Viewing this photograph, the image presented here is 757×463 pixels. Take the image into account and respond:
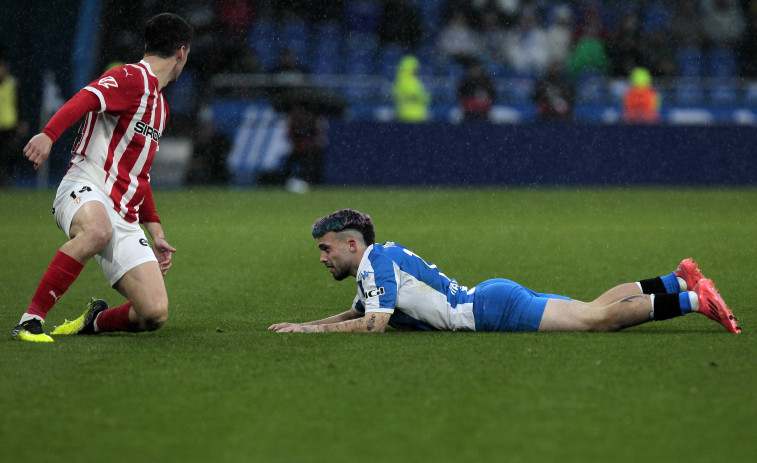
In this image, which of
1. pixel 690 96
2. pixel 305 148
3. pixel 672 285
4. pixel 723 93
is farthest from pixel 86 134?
pixel 723 93

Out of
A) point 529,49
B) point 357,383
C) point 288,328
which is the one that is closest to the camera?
point 357,383

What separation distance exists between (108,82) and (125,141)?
1.23 ft

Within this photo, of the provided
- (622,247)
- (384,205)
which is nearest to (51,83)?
(384,205)

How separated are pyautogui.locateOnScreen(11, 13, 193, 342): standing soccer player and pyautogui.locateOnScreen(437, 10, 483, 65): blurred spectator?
59.8 feet

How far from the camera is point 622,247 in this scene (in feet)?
35.8

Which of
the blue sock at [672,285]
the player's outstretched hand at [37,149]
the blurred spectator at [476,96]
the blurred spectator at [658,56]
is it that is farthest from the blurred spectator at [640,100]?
the player's outstretched hand at [37,149]

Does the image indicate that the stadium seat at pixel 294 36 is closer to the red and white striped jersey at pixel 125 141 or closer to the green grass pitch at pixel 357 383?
the green grass pitch at pixel 357 383

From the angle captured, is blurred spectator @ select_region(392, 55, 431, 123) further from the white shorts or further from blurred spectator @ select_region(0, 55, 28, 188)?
the white shorts

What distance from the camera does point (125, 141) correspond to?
5.91 meters

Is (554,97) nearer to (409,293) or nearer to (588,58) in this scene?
(588,58)

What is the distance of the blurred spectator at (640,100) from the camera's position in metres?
20.7

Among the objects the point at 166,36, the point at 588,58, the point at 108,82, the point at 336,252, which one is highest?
the point at 588,58

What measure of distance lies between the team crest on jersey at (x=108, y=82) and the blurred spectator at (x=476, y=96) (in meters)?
14.5

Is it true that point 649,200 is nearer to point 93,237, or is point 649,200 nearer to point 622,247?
point 622,247
